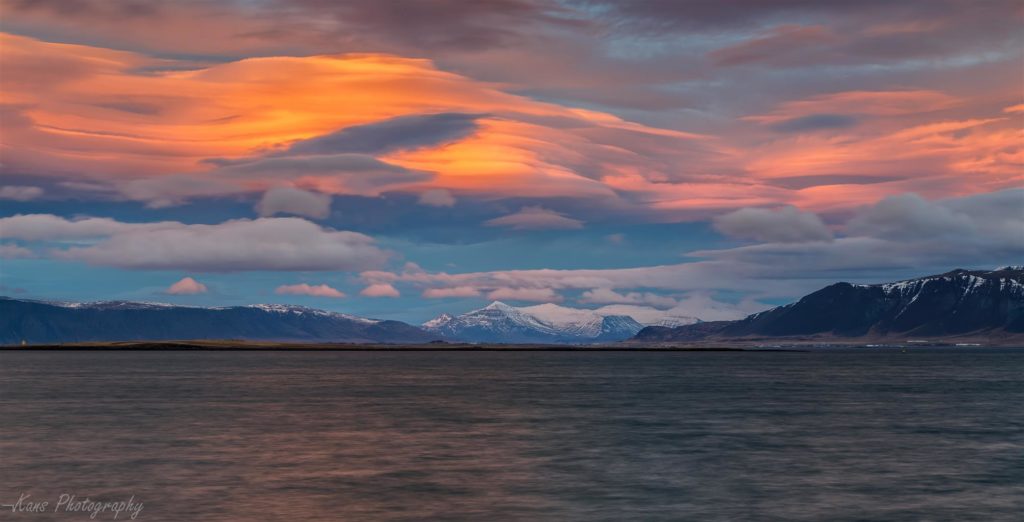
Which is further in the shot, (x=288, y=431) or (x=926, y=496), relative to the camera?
(x=288, y=431)

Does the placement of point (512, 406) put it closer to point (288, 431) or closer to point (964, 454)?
point (288, 431)

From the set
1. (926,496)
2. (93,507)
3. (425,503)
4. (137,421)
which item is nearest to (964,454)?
(926,496)

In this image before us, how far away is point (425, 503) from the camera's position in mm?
45250

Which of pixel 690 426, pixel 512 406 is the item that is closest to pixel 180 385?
pixel 512 406

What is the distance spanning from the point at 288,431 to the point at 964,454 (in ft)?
156

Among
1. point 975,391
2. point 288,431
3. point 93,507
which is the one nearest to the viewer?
point 93,507

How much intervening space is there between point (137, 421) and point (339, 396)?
40.0 m

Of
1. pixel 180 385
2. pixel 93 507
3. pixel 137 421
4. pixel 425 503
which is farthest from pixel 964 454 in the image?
pixel 180 385

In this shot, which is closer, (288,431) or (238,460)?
(238,460)

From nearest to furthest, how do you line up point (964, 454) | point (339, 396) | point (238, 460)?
point (238, 460)
point (964, 454)
point (339, 396)

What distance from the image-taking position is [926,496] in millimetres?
48094

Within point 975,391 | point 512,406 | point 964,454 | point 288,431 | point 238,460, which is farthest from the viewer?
point 975,391

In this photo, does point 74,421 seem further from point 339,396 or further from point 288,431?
point 339,396

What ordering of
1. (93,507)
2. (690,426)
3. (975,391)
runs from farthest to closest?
(975,391)
(690,426)
(93,507)
